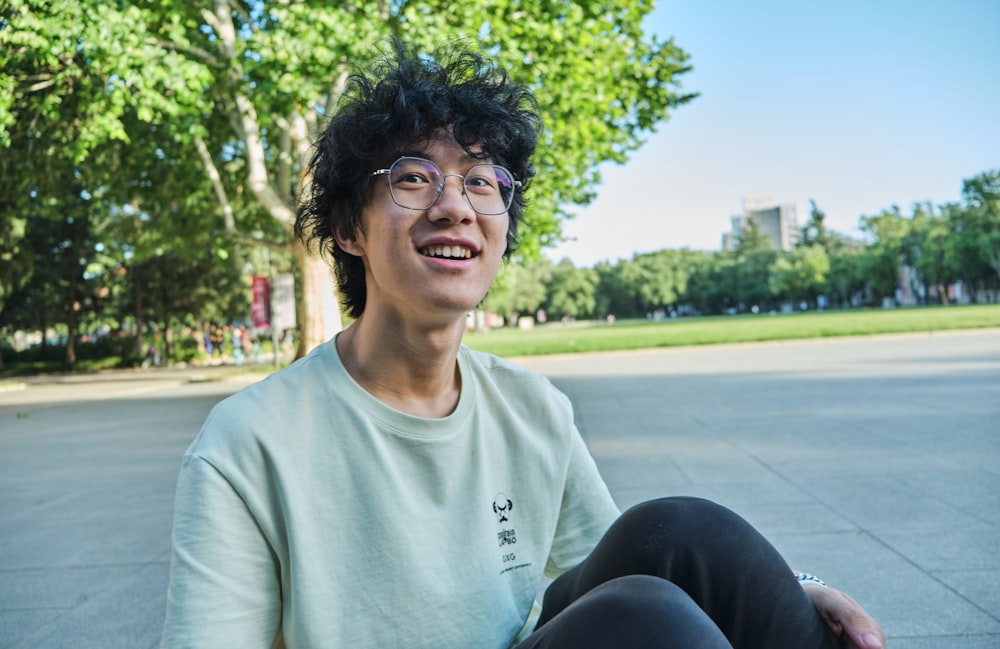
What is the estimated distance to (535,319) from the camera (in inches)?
4535

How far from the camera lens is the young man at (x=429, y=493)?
1378 mm

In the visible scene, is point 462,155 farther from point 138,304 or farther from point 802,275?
point 802,275

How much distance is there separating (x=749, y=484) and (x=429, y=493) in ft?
15.5

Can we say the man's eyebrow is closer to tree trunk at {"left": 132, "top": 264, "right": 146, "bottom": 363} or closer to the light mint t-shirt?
the light mint t-shirt

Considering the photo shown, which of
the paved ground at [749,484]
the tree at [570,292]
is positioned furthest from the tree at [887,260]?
the paved ground at [749,484]

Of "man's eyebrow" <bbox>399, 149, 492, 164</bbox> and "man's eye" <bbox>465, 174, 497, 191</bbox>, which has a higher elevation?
"man's eyebrow" <bbox>399, 149, 492, 164</bbox>

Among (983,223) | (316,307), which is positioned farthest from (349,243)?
(983,223)

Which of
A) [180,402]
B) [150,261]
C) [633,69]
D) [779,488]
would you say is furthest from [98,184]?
[779,488]

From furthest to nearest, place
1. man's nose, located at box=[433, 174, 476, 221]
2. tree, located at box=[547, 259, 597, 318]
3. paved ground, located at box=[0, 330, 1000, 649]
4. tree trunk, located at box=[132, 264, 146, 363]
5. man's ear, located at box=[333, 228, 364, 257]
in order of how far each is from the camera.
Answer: tree, located at box=[547, 259, 597, 318], tree trunk, located at box=[132, 264, 146, 363], paved ground, located at box=[0, 330, 1000, 649], man's ear, located at box=[333, 228, 364, 257], man's nose, located at box=[433, 174, 476, 221]

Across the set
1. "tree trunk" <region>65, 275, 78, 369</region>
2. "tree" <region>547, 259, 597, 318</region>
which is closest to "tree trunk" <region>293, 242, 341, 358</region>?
"tree trunk" <region>65, 275, 78, 369</region>

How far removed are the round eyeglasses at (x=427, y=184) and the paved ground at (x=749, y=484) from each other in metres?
2.35

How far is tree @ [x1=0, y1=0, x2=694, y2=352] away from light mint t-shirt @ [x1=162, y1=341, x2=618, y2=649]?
8441 millimetres

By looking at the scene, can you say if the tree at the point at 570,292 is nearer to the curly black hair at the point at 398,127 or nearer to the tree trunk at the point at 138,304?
the tree trunk at the point at 138,304

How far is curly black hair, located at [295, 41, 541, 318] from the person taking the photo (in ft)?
5.75
